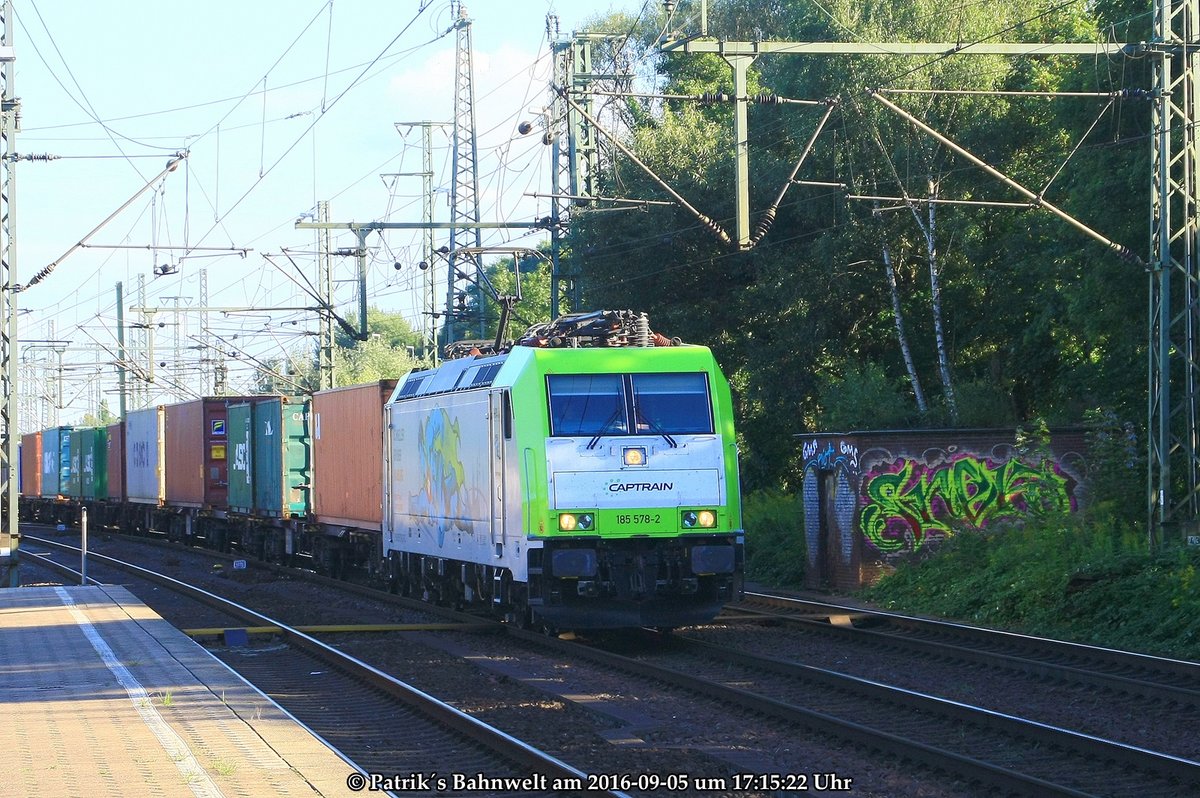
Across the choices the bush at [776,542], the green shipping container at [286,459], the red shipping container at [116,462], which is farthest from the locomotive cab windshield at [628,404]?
the red shipping container at [116,462]

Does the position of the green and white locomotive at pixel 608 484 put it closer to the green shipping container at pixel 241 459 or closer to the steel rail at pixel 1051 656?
the steel rail at pixel 1051 656

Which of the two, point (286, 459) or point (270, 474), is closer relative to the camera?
point (286, 459)

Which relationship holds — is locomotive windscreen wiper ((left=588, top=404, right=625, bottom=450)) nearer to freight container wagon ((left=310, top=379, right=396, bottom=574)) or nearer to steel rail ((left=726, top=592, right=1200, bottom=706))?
steel rail ((left=726, top=592, right=1200, bottom=706))

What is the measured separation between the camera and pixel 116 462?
48938mm

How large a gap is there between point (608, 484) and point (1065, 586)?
5790mm

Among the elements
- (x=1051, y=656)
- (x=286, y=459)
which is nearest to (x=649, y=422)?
(x=1051, y=656)

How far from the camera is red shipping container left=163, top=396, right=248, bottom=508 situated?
36.8 meters

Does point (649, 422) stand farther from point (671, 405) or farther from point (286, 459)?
point (286, 459)

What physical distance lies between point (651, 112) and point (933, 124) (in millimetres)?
23793

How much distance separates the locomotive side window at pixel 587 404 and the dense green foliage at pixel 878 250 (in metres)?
11.1

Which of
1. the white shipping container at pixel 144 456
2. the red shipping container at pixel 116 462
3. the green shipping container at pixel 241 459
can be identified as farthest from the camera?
the red shipping container at pixel 116 462

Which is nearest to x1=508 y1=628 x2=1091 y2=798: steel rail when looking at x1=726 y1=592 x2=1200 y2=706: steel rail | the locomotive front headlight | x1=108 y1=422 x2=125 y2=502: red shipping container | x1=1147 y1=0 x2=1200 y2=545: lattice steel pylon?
the locomotive front headlight

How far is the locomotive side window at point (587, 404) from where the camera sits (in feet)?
48.7

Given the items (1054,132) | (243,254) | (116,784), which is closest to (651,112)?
(243,254)
